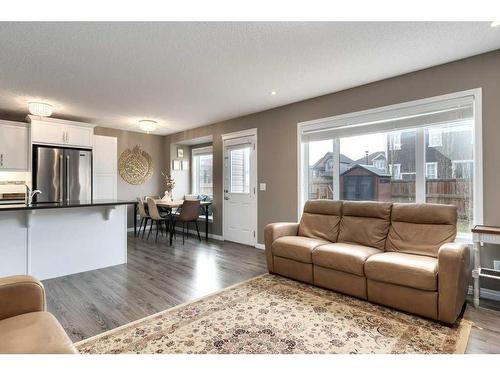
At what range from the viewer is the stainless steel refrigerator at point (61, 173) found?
4523mm

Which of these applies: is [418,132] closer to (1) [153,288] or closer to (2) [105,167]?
(1) [153,288]

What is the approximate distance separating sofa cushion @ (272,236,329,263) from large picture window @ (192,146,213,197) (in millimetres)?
3695

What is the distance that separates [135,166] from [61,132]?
1784 millimetres

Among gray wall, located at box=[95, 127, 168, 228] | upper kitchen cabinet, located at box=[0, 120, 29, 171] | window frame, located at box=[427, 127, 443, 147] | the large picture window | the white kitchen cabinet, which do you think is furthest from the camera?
the large picture window

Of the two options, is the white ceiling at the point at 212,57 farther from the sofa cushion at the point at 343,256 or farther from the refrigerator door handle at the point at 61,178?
the sofa cushion at the point at 343,256

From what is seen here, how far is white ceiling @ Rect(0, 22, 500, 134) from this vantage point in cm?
218

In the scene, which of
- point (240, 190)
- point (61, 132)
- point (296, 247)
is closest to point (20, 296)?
point (296, 247)

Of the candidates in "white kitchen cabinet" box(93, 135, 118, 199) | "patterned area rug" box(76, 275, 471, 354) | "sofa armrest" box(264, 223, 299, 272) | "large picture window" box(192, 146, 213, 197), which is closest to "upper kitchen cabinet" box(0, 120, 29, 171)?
"white kitchen cabinet" box(93, 135, 118, 199)

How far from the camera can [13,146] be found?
4.47m

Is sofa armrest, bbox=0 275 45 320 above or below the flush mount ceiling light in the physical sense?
below

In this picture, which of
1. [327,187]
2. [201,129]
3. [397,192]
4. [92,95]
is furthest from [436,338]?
[201,129]

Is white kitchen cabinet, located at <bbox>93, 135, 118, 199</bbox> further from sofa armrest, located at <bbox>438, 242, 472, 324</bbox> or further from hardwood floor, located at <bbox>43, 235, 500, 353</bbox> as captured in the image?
sofa armrest, located at <bbox>438, 242, 472, 324</bbox>

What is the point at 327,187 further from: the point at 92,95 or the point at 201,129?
the point at 92,95

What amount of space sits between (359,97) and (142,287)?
11.5 feet
